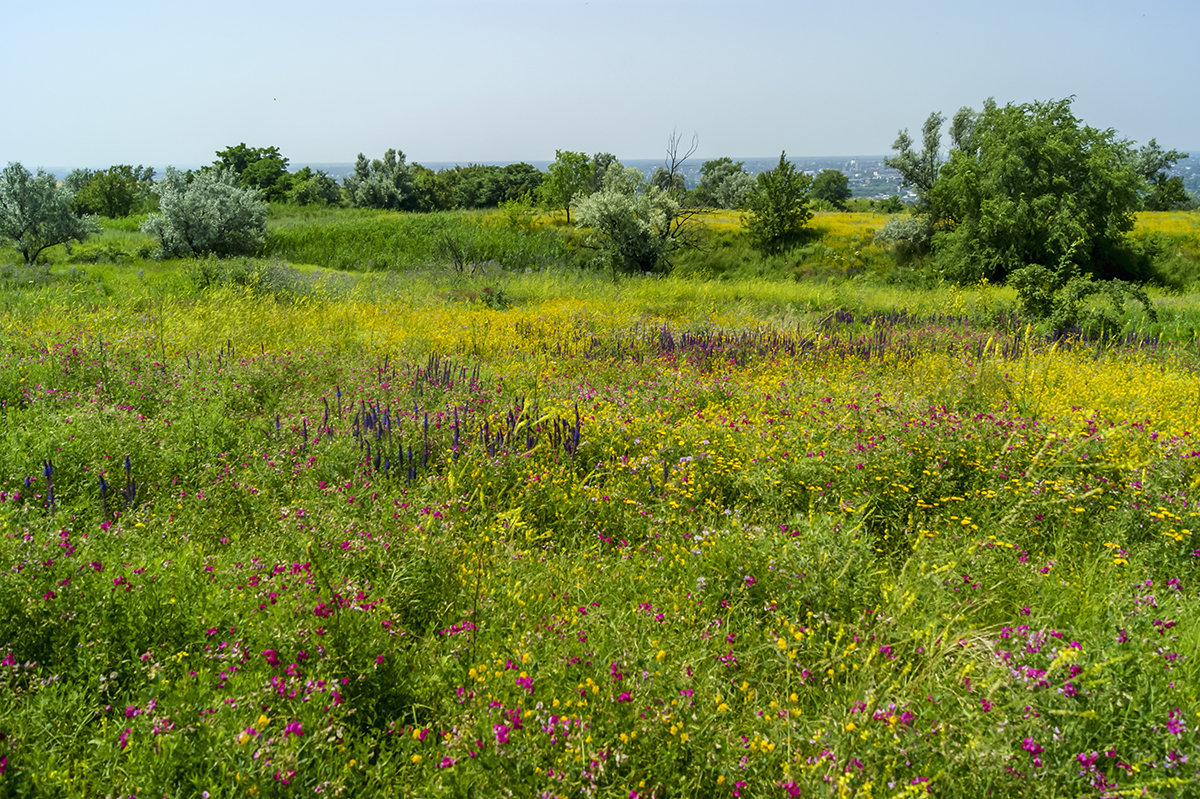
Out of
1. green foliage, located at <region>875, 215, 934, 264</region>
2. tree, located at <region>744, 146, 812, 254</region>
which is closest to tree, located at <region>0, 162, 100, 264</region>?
tree, located at <region>744, 146, 812, 254</region>

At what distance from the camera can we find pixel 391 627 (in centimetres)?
308

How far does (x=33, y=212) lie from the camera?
18109 mm

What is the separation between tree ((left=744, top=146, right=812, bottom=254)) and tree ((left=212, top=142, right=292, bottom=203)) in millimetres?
34722

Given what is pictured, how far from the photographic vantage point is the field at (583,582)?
7.91 feet

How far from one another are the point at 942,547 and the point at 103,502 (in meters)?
5.29

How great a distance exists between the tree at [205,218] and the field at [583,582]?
631 inches

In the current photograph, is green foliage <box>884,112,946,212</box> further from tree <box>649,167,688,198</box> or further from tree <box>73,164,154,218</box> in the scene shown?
tree <box>73,164,154,218</box>

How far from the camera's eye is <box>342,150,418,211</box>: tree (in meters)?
43.4

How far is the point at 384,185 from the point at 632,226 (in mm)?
25969

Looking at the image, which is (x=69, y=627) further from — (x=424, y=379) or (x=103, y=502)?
(x=424, y=379)

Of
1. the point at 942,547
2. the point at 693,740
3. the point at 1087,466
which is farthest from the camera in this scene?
the point at 1087,466

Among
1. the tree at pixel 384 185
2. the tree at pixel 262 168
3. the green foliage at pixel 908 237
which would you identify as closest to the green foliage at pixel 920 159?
the green foliage at pixel 908 237

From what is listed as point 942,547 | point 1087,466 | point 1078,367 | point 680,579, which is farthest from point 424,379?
point 1078,367

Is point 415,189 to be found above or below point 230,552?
above
